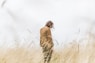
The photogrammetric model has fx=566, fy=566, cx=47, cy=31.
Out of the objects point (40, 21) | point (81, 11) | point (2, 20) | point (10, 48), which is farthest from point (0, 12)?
point (10, 48)

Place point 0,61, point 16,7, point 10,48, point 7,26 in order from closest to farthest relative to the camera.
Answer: point 0,61, point 10,48, point 7,26, point 16,7

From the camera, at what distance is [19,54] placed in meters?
5.95

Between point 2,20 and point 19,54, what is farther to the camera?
point 2,20

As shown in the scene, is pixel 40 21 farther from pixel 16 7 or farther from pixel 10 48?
pixel 10 48

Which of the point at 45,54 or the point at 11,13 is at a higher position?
the point at 45,54

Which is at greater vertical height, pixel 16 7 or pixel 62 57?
pixel 62 57

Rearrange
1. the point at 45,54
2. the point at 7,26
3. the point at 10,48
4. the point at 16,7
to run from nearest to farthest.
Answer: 1. the point at 45,54
2. the point at 10,48
3. the point at 7,26
4. the point at 16,7

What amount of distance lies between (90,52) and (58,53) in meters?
0.60

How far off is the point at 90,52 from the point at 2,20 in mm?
9038

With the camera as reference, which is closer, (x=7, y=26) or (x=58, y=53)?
(x=58, y=53)

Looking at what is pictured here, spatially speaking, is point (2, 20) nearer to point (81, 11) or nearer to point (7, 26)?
point (7, 26)

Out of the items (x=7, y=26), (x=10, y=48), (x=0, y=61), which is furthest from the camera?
(x=7, y=26)

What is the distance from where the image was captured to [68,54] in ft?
18.4

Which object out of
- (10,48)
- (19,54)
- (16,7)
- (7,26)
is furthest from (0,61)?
(16,7)
